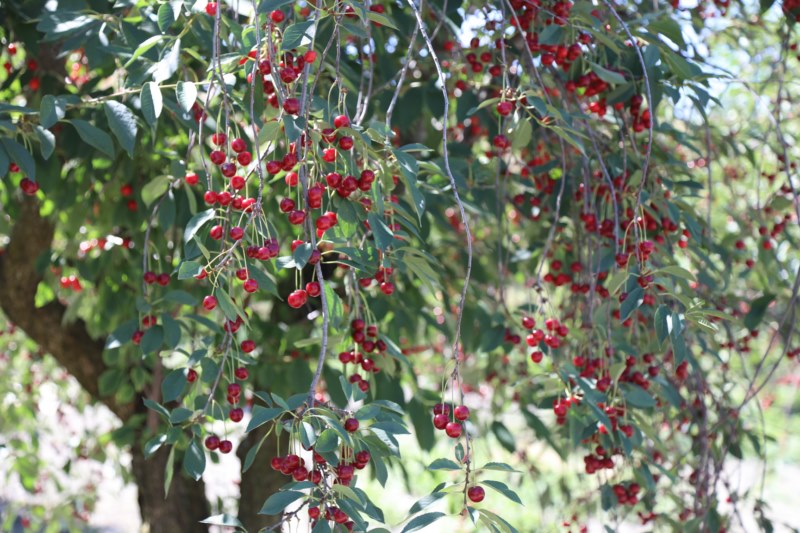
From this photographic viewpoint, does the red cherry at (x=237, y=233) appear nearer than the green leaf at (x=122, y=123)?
Yes

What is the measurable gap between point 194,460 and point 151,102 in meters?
0.51

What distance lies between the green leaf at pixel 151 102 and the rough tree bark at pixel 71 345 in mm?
1161

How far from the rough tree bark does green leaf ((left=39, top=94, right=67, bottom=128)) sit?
104cm

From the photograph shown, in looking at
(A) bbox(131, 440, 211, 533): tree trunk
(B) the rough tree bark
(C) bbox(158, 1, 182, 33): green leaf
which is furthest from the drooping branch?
(C) bbox(158, 1, 182, 33): green leaf

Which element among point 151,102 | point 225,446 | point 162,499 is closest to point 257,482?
point 162,499

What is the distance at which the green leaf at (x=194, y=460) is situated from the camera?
112 cm

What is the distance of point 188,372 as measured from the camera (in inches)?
50.9

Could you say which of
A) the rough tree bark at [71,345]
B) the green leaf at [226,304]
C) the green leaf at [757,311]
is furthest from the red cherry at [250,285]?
the rough tree bark at [71,345]

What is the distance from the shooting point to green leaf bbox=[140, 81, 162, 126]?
1172mm

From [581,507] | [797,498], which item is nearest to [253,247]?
[581,507]

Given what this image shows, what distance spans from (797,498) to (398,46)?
5.34 m

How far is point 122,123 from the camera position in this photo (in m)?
1.29

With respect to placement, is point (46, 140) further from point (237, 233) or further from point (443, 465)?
point (443, 465)

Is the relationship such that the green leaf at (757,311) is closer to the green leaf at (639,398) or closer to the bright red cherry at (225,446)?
the green leaf at (639,398)
